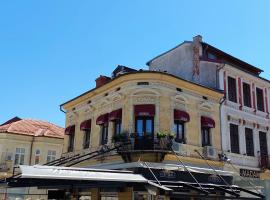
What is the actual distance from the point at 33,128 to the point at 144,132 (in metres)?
19.3

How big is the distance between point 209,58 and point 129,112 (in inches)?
277

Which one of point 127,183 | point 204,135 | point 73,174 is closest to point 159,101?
point 204,135

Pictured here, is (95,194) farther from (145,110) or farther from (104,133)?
(145,110)

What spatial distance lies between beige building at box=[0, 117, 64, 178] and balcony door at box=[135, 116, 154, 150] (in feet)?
54.4

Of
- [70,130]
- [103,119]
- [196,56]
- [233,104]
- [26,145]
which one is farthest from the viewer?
[26,145]

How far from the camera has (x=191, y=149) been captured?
18672 mm

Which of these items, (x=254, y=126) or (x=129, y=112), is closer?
(x=129, y=112)

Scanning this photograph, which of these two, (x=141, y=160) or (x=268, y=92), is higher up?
(x=268, y=92)

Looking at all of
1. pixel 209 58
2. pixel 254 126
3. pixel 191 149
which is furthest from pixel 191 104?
pixel 254 126

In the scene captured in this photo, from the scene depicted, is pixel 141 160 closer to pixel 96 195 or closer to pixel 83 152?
pixel 96 195

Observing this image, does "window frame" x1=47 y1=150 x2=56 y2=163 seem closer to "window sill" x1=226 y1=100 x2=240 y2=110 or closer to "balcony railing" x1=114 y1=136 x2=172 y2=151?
"balcony railing" x1=114 y1=136 x2=172 y2=151

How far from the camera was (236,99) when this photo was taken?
872 inches

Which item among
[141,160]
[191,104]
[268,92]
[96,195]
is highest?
[268,92]

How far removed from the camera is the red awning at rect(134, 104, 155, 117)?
17953mm
